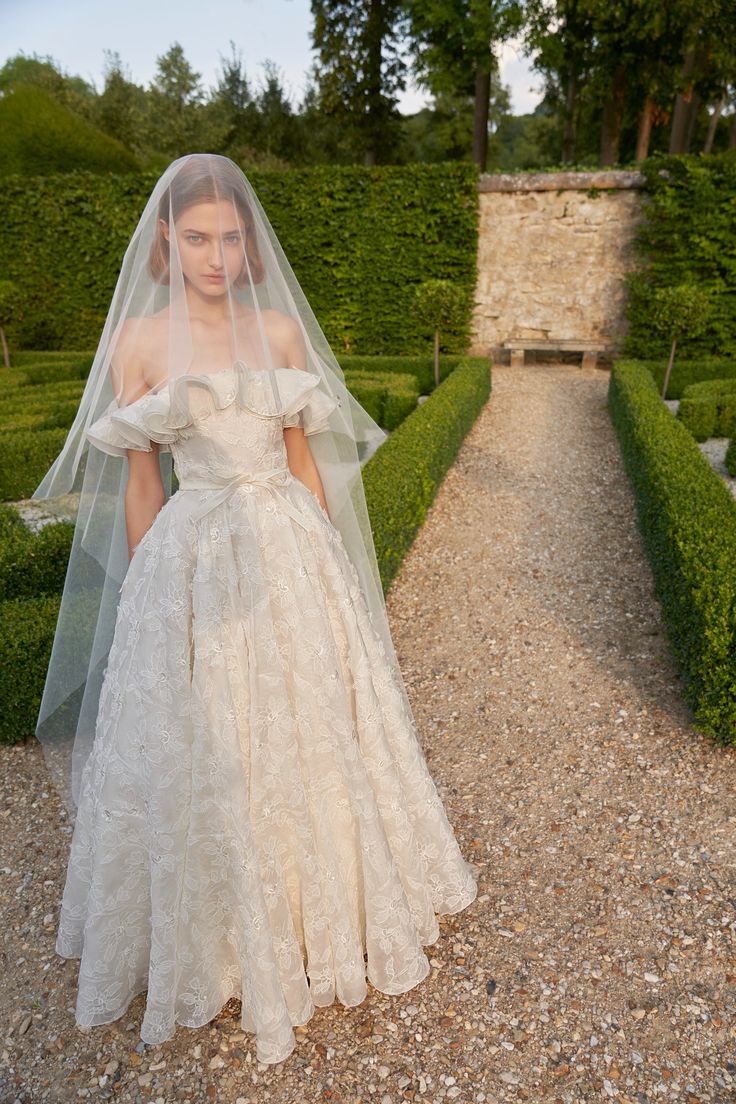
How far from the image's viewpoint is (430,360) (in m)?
12.6

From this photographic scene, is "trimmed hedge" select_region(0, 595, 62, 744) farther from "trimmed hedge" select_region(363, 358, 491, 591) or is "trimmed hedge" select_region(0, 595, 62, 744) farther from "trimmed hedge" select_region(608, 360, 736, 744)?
"trimmed hedge" select_region(608, 360, 736, 744)

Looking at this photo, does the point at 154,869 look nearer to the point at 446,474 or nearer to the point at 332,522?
the point at 332,522

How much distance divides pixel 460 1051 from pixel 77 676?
1782mm

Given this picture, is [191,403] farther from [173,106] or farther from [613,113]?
[173,106]

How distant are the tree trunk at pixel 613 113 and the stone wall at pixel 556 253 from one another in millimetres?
6778

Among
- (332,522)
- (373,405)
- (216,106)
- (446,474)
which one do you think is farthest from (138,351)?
(216,106)

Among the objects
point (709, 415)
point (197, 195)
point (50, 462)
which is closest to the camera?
point (197, 195)

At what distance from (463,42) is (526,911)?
22.2 metres

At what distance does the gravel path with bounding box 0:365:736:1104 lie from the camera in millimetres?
2021

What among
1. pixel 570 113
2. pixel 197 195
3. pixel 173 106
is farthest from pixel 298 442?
pixel 173 106

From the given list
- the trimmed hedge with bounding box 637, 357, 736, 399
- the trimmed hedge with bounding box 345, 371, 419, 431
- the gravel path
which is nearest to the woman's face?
the gravel path

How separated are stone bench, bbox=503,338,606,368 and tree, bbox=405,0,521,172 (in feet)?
20.7

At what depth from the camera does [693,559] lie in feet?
13.0

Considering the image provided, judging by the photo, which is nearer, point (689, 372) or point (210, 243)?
point (210, 243)
